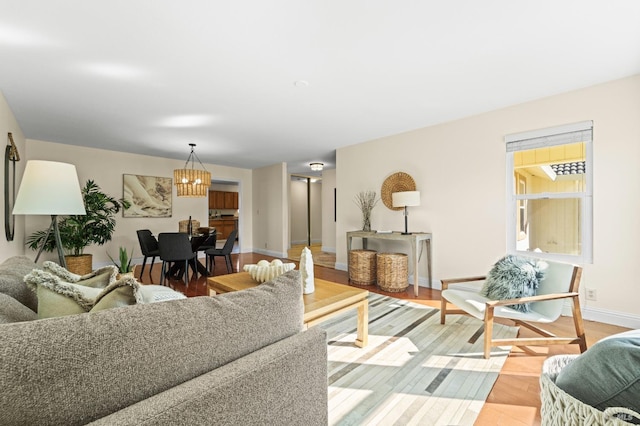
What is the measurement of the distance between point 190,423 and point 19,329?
379 millimetres

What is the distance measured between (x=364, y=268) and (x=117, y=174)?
5.23m

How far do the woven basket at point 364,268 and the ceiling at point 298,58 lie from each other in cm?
194

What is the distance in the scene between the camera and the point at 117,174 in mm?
5617

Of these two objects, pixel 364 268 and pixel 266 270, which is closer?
pixel 266 270

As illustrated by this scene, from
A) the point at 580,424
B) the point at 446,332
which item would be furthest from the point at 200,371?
the point at 446,332

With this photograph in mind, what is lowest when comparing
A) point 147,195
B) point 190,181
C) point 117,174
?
point 147,195

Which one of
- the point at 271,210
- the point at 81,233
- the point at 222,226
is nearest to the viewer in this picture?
the point at 81,233

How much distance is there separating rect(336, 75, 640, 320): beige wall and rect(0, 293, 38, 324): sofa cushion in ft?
13.2

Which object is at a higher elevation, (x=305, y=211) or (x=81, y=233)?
(x=305, y=211)

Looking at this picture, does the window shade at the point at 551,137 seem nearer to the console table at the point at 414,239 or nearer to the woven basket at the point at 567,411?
the console table at the point at 414,239

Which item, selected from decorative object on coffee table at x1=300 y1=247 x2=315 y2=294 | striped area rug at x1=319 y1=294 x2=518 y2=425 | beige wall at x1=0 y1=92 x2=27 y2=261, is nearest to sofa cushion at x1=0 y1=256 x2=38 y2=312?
decorative object on coffee table at x1=300 y1=247 x2=315 y2=294

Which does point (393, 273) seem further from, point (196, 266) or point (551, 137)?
point (196, 266)

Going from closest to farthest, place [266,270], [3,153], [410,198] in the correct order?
[266,270]
[3,153]
[410,198]

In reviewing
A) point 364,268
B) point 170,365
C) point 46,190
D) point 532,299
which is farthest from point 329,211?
point 170,365
